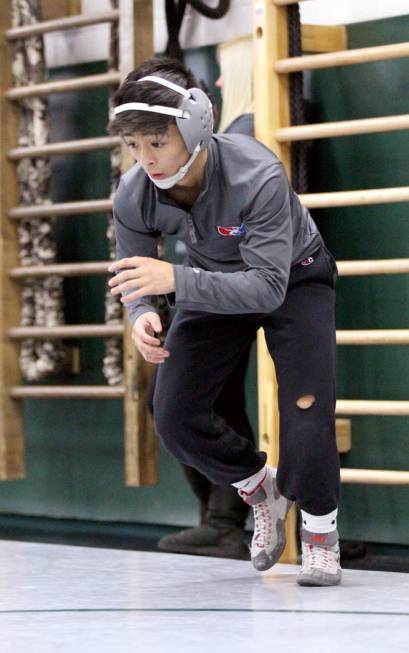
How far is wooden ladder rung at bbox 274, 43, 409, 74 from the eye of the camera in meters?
3.34

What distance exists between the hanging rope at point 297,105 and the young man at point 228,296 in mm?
820

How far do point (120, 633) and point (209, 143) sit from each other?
1000mm

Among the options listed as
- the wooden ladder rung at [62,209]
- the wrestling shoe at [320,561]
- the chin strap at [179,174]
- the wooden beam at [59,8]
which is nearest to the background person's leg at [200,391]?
the wrestling shoe at [320,561]

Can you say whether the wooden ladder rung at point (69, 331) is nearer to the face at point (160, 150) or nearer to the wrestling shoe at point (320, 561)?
the wrestling shoe at point (320, 561)

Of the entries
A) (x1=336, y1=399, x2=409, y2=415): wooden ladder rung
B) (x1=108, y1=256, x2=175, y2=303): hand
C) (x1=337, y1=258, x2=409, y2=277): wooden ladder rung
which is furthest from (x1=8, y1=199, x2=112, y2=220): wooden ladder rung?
(x1=108, y1=256, x2=175, y2=303): hand

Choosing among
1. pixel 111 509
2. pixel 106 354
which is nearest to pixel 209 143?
pixel 106 354

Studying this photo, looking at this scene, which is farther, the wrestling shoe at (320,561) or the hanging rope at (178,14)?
the hanging rope at (178,14)

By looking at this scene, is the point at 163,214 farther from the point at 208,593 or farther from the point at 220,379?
the point at 208,593

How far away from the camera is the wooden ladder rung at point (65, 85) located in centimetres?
416

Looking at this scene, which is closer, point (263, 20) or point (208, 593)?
point (208, 593)

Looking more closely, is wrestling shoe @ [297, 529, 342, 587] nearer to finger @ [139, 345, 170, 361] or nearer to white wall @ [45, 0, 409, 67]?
finger @ [139, 345, 170, 361]

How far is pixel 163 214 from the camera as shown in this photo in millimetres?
2736

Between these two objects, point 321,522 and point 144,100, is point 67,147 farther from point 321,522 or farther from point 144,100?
point 321,522

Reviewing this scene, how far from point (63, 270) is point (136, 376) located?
1.55ft
